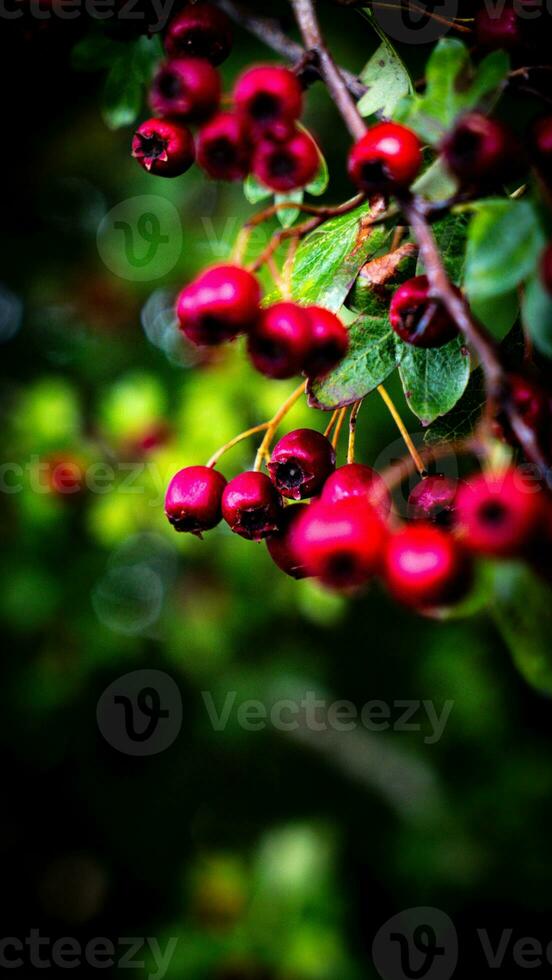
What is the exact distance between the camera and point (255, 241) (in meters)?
1.73

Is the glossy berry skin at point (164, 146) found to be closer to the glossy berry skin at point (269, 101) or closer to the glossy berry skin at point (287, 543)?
the glossy berry skin at point (269, 101)

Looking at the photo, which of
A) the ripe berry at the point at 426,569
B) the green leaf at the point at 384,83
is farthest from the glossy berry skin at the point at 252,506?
the green leaf at the point at 384,83

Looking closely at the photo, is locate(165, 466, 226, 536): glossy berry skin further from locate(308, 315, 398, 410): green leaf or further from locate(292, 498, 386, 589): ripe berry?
locate(292, 498, 386, 589): ripe berry

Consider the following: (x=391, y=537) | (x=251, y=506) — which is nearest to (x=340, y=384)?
(x=251, y=506)

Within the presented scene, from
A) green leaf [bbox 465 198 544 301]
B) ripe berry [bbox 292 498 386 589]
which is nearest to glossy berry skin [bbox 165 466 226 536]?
ripe berry [bbox 292 498 386 589]

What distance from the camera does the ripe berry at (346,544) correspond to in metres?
0.56

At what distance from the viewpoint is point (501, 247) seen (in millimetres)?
566

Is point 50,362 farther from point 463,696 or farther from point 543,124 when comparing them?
point 543,124

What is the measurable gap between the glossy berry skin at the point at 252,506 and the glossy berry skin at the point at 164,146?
0.34m

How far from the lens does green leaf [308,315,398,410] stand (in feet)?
2.55

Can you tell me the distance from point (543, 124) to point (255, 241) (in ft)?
3.70

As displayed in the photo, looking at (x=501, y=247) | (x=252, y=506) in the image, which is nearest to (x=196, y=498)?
(x=252, y=506)

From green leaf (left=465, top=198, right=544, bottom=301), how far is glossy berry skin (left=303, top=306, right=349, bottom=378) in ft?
0.45

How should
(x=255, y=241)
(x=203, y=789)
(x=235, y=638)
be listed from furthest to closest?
1. (x=203, y=789)
2. (x=235, y=638)
3. (x=255, y=241)
